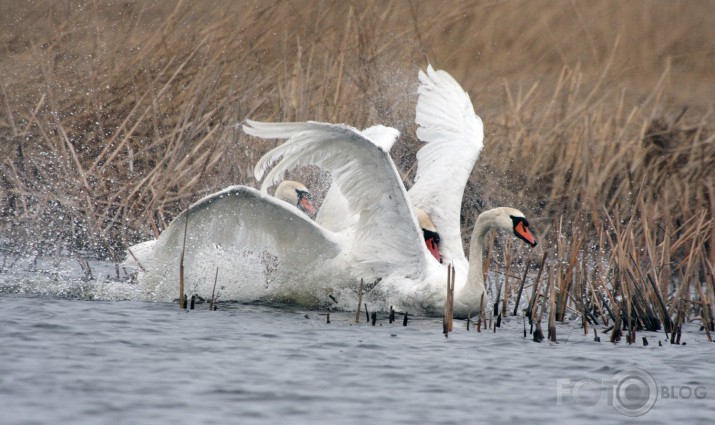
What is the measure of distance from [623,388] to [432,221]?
350 centimetres

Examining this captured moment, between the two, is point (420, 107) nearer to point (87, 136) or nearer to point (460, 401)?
point (87, 136)

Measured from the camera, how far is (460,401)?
5707mm

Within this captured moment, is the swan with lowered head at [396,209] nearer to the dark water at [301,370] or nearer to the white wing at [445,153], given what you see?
the white wing at [445,153]

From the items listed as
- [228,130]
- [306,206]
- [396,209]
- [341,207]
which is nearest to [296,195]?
[306,206]

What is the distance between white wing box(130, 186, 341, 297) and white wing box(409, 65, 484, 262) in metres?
1.15

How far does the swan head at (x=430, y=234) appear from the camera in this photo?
914 cm

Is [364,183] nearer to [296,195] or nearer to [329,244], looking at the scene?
[329,244]

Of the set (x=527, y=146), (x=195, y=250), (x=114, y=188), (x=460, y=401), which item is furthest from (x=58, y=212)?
(x=460, y=401)

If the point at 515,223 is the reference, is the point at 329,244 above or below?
below

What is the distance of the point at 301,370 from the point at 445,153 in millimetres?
4161

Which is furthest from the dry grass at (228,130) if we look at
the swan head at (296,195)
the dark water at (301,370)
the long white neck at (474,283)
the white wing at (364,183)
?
the dark water at (301,370)

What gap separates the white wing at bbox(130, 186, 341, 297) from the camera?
8.23 meters

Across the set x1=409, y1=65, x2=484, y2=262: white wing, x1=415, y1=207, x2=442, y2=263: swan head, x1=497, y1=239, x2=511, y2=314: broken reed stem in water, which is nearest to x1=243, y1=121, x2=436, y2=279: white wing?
x1=415, y1=207, x2=442, y2=263: swan head

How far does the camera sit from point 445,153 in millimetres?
10047
